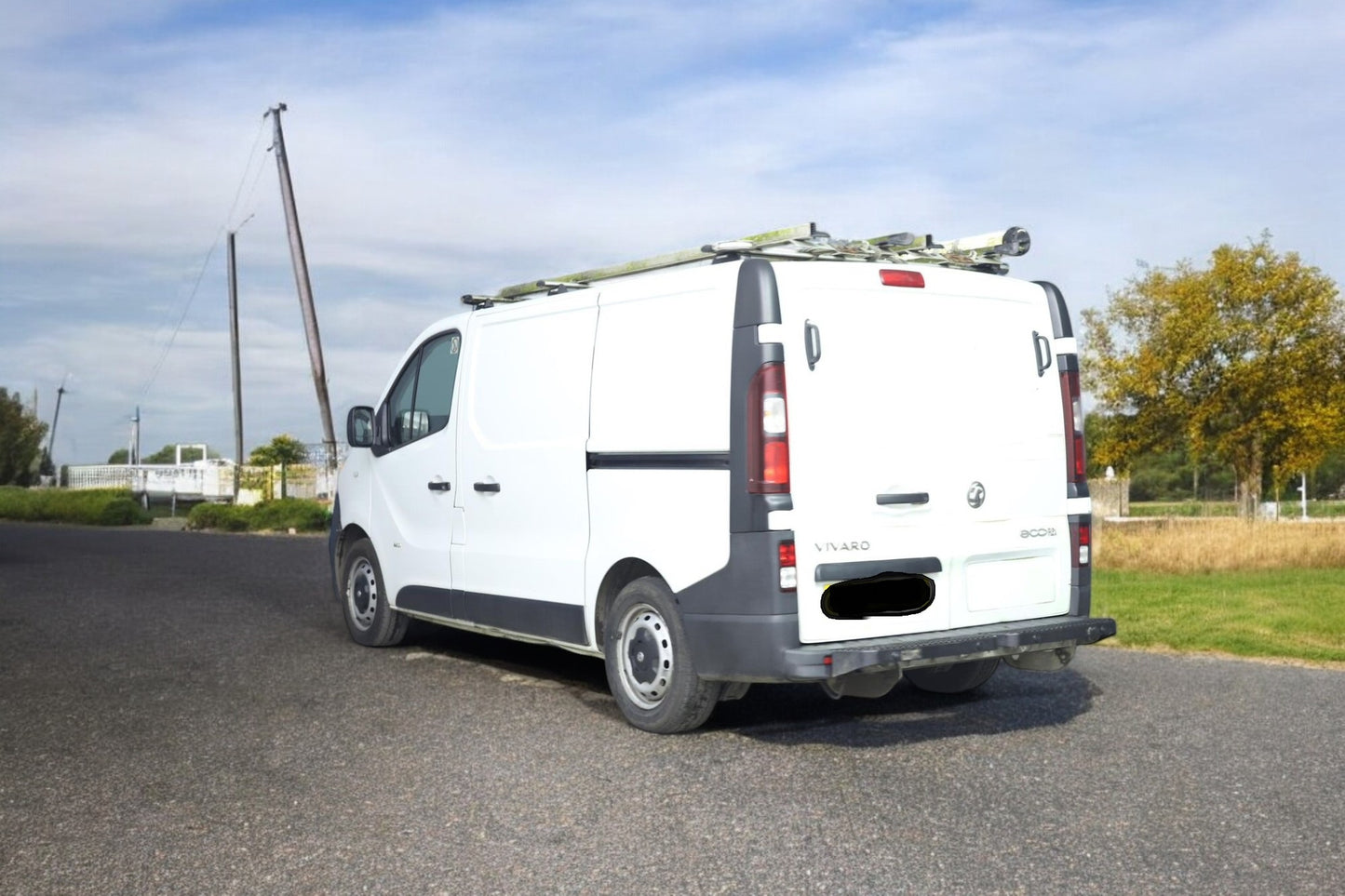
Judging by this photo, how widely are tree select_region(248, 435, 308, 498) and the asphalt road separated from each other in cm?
2694

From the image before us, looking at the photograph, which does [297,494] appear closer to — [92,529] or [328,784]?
[92,529]

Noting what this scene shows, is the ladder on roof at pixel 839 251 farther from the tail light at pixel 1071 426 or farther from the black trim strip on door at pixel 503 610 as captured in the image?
the black trim strip on door at pixel 503 610

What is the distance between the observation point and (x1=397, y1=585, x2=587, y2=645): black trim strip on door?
785 cm

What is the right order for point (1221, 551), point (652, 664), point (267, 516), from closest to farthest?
1. point (652, 664)
2. point (1221, 551)
3. point (267, 516)

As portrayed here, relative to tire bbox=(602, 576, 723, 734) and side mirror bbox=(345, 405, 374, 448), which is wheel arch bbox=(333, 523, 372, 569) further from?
tire bbox=(602, 576, 723, 734)

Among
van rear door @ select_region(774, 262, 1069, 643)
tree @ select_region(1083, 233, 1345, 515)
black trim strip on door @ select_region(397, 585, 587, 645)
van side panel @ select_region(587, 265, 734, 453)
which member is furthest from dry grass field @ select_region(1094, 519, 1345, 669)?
tree @ select_region(1083, 233, 1345, 515)

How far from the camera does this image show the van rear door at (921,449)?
6.67m

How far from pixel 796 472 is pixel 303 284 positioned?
91.2 ft

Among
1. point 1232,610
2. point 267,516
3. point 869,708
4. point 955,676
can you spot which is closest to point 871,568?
point 869,708

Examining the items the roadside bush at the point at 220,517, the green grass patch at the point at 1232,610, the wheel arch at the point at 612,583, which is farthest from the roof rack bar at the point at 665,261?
the roadside bush at the point at 220,517

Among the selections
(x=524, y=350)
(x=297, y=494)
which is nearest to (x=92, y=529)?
(x=297, y=494)

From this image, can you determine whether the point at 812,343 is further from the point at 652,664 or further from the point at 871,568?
the point at 652,664

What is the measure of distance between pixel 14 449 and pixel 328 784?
232ft

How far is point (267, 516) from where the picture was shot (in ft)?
98.7
